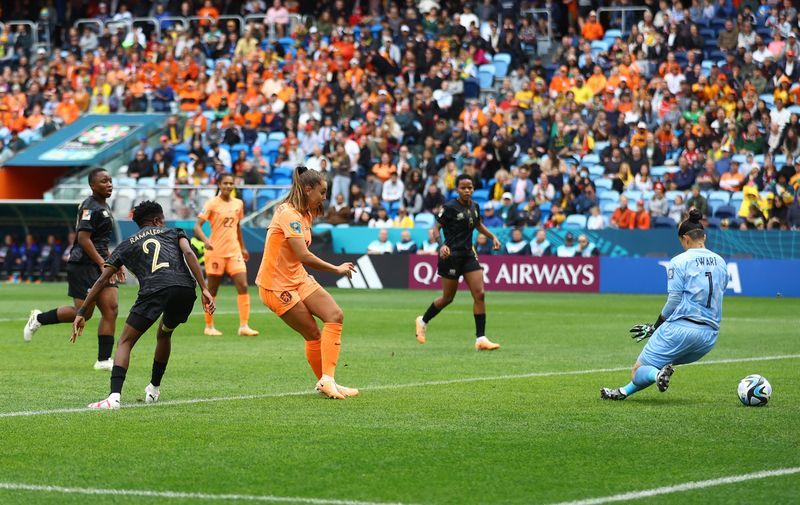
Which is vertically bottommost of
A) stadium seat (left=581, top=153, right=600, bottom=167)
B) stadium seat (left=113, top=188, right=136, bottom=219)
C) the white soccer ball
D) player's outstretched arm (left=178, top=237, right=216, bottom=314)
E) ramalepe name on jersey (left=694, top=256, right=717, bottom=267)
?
stadium seat (left=113, top=188, right=136, bottom=219)

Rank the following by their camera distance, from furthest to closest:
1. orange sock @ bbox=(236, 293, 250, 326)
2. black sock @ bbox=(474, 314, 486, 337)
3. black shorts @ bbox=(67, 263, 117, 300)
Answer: orange sock @ bbox=(236, 293, 250, 326) < black sock @ bbox=(474, 314, 486, 337) < black shorts @ bbox=(67, 263, 117, 300)

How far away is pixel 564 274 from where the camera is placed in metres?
31.8

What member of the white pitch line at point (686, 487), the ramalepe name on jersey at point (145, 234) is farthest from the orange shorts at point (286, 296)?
the white pitch line at point (686, 487)

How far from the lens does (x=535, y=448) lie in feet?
29.7

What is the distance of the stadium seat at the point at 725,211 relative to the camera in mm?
30672

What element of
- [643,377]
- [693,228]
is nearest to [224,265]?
[643,377]

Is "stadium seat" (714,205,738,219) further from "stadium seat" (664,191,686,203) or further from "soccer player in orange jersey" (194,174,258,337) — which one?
"soccer player in orange jersey" (194,174,258,337)

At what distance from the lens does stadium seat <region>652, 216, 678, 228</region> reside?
30777 millimetres

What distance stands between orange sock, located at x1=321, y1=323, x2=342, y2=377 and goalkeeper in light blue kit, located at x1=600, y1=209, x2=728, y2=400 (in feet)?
8.45

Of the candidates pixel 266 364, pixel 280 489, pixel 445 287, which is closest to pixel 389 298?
pixel 445 287

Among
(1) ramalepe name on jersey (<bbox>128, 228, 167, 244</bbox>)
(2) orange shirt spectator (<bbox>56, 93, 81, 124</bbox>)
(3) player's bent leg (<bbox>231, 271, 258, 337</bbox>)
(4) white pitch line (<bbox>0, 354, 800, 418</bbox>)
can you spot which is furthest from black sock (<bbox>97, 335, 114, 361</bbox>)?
(2) orange shirt spectator (<bbox>56, 93, 81, 124</bbox>)

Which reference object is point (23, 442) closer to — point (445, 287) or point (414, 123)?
point (445, 287)

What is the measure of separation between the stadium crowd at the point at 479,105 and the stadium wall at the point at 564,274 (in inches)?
38.9

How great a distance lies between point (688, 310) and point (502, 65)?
27064 millimetres
